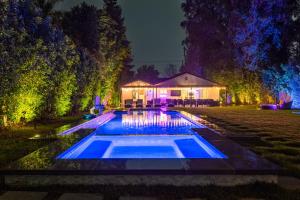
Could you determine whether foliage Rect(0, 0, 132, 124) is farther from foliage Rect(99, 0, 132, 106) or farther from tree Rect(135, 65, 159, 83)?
tree Rect(135, 65, 159, 83)

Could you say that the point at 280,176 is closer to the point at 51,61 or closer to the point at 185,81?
the point at 51,61

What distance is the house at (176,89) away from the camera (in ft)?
105

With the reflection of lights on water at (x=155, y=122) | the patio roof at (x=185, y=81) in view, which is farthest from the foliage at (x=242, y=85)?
the reflection of lights on water at (x=155, y=122)

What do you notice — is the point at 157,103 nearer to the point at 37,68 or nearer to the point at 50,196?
the point at 37,68

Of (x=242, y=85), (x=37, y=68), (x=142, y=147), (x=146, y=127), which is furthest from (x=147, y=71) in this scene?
(x=142, y=147)

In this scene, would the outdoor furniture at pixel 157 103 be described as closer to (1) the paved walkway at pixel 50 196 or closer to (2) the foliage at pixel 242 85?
(2) the foliage at pixel 242 85

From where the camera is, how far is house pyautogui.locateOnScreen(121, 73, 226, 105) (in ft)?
105

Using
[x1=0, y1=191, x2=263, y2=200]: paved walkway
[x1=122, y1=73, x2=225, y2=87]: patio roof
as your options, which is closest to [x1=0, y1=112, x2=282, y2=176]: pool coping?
[x1=0, y1=191, x2=263, y2=200]: paved walkway

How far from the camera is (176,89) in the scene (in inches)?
1339

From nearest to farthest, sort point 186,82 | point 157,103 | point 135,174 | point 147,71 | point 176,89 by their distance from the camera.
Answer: point 135,174, point 157,103, point 186,82, point 176,89, point 147,71

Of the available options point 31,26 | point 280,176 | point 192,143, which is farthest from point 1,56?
point 280,176

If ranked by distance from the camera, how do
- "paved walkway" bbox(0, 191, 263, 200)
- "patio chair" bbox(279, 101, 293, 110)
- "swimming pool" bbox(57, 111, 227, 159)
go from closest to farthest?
1. "paved walkway" bbox(0, 191, 263, 200)
2. "swimming pool" bbox(57, 111, 227, 159)
3. "patio chair" bbox(279, 101, 293, 110)

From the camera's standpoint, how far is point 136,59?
74562mm

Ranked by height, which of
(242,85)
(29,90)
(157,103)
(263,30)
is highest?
(263,30)
